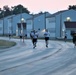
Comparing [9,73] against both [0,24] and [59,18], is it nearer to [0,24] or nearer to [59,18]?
[59,18]

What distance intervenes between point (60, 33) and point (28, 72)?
70894 mm

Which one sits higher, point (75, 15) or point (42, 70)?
point (75, 15)

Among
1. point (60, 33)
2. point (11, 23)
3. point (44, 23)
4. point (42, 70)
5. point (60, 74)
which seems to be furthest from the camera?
point (11, 23)

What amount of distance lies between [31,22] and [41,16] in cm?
396

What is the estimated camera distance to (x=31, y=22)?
335ft

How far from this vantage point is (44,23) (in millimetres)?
97438

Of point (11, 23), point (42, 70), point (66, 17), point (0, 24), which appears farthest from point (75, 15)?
point (42, 70)

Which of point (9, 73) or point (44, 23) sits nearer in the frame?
point (9, 73)

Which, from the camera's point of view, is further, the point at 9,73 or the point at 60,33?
the point at 60,33

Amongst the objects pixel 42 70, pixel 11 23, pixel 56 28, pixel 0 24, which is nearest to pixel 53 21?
pixel 56 28

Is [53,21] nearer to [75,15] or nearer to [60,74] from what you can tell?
[75,15]

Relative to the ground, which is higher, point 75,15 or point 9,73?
point 75,15

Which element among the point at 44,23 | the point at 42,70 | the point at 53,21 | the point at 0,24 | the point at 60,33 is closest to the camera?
the point at 42,70

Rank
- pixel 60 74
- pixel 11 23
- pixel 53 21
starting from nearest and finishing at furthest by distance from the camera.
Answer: pixel 60 74
pixel 53 21
pixel 11 23
